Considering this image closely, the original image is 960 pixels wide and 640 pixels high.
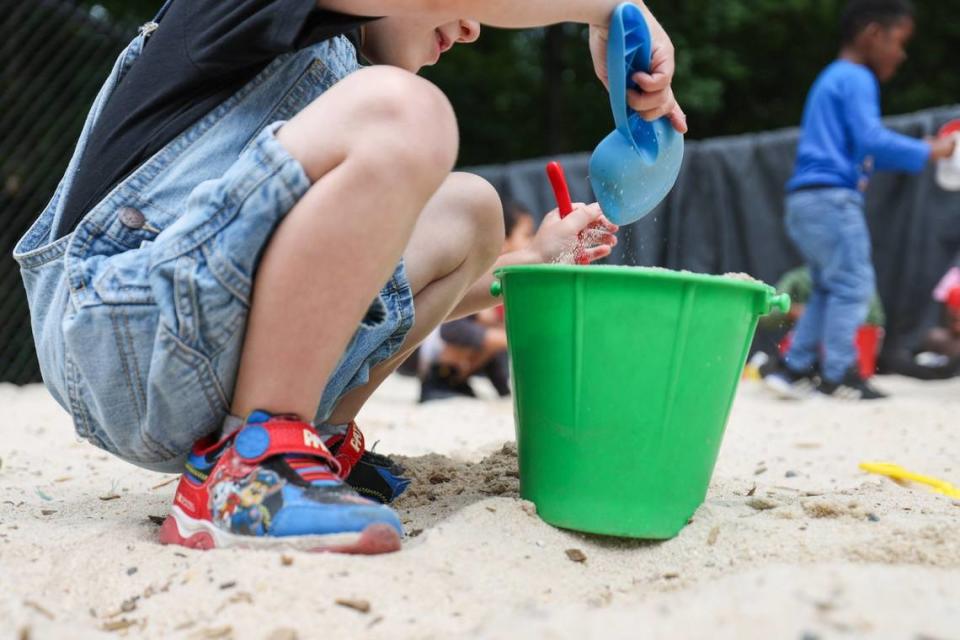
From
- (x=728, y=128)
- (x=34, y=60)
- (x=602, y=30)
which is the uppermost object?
(x=602, y=30)

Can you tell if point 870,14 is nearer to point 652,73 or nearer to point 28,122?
point 652,73

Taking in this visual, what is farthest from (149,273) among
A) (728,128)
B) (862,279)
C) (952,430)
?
(728,128)

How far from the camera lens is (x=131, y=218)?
1174 mm

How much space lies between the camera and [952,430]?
8.60 ft

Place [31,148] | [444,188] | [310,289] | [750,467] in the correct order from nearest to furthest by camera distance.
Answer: [310,289] → [444,188] → [750,467] → [31,148]

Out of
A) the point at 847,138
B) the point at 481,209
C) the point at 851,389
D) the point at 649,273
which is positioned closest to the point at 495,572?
the point at 649,273

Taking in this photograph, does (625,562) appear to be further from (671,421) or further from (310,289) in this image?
(310,289)

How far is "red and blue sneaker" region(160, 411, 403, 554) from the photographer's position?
1077 millimetres

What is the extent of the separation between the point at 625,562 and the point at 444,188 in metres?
0.63

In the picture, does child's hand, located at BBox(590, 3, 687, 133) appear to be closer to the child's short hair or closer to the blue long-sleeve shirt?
the blue long-sleeve shirt

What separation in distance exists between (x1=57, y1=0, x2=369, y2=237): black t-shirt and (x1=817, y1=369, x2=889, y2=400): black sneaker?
9.51ft

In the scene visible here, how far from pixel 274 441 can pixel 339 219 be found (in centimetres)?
27

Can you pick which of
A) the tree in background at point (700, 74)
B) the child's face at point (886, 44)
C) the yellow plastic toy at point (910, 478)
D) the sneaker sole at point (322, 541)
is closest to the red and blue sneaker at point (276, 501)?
the sneaker sole at point (322, 541)

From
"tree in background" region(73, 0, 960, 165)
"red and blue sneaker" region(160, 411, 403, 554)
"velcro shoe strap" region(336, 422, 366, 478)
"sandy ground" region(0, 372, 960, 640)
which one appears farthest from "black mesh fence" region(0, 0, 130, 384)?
"tree in background" region(73, 0, 960, 165)
